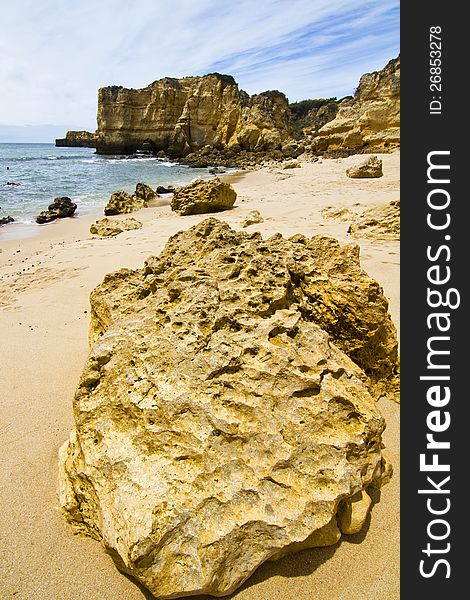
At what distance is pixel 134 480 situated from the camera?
1.46 meters

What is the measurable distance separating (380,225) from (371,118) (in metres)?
23.4

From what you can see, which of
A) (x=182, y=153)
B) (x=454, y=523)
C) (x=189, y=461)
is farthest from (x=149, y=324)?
(x=182, y=153)

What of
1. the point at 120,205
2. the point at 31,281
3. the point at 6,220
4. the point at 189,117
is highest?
the point at 189,117

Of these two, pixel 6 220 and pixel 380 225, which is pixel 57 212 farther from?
A: pixel 380 225

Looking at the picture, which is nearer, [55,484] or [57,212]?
[55,484]

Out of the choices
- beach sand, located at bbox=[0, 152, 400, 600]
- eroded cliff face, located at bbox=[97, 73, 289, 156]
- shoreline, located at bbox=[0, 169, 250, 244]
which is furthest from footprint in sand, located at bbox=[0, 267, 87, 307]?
eroded cliff face, located at bbox=[97, 73, 289, 156]

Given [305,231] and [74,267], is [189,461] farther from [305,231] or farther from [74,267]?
[305,231]

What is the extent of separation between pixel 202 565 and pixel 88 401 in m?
0.86

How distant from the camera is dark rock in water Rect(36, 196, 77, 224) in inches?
425

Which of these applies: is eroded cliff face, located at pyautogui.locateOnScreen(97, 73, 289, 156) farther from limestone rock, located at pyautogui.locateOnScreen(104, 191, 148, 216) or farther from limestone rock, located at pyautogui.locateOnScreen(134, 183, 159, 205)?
limestone rock, located at pyautogui.locateOnScreen(104, 191, 148, 216)

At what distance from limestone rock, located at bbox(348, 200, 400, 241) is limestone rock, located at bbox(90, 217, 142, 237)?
4980 millimetres

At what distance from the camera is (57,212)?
36.3 feet

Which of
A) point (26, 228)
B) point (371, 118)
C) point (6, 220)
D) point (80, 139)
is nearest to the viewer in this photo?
point (26, 228)

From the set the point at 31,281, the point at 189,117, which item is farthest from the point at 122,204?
the point at 189,117
